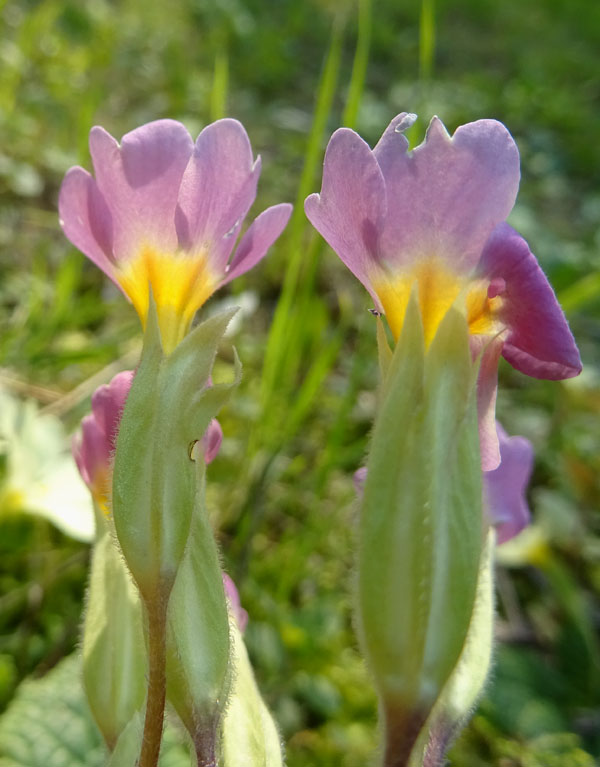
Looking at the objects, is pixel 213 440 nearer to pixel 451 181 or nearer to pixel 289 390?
pixel 451 181

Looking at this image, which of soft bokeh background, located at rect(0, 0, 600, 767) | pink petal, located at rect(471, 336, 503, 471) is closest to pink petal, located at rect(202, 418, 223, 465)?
pink petal, located at rect(471, 336, 503, 471)

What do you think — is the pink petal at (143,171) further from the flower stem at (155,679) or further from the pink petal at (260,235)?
the flower stem at (155,679)

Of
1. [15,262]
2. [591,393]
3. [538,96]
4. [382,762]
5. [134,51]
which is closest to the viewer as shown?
[382,762]

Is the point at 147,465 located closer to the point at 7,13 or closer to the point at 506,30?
the point at 7,13

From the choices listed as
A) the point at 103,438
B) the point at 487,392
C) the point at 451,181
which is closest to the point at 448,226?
the point at 451,181

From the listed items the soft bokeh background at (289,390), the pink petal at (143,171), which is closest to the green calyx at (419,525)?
the pink petal at (143,171)

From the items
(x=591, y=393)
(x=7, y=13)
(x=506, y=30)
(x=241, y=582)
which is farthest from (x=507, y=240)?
(x=506, y=30)

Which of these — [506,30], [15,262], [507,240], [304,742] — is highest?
[506,30]
